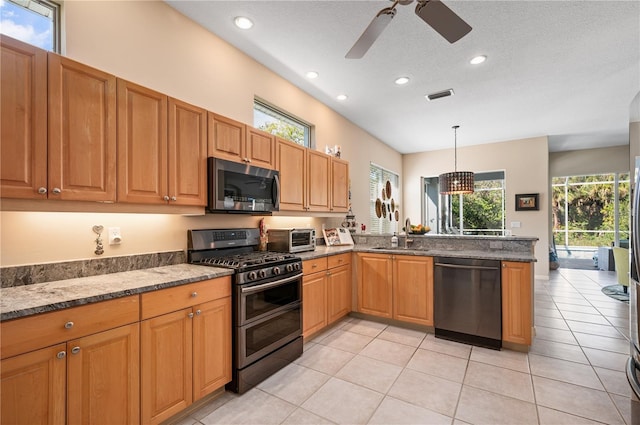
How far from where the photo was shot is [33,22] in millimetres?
1842

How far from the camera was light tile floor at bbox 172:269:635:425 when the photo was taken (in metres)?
1.93

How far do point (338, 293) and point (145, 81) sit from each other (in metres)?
2.82

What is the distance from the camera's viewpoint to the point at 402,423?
6.09 ft

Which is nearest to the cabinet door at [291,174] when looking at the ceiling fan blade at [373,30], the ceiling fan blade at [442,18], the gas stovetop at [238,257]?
the gas stovetop at [238,257]

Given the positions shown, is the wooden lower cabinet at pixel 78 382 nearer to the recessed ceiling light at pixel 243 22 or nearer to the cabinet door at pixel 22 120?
the cabinet door at pixel 22 120

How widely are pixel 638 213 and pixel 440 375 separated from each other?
5.74 feet

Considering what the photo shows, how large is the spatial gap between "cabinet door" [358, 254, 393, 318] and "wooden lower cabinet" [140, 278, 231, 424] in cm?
197

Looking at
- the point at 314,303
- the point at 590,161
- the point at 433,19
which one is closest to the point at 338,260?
the point at 314,303

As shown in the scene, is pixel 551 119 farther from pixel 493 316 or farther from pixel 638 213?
pixel 638 213

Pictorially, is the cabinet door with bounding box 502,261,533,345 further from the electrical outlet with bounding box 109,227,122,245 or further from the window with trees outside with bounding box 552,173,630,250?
the window with trees outside with bounding box 552,173,630,250

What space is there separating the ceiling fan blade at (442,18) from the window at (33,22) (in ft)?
7.64

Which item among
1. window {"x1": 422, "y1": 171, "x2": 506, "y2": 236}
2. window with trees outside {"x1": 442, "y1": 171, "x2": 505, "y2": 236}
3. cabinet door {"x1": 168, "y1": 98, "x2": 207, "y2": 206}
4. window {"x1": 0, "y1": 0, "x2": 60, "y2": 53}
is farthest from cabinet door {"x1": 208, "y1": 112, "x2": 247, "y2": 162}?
window with trees outside {"x1": 442, "y1": 171, "x2": 505, "y2": 236}

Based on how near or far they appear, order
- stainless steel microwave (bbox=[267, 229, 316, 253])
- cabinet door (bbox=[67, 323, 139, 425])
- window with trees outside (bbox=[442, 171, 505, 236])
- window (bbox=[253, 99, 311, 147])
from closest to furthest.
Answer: cabinet door (bbox=[67, 323, 139, 425])
stainless steel microwave (bbox=[267, 229, 316, 253])
window (bbox=[253, 99, 311, 147])
window with trees outside (bbox=[442, 171, 505, 236])

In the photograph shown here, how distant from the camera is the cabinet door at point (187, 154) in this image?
7.02 feet
